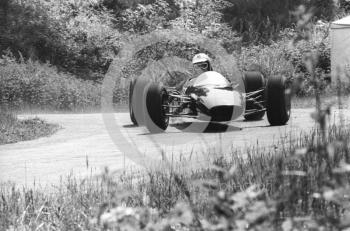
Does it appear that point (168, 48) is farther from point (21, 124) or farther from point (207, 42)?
point (21, 124)

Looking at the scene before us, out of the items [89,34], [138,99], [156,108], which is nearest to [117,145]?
[156,108]

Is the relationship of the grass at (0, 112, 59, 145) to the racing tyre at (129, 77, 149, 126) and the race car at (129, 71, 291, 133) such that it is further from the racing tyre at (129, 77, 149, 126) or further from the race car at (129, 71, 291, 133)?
the race car at (129, 71, 291, 133)

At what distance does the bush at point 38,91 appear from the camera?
1834 cm

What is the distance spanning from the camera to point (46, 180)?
6.63 m

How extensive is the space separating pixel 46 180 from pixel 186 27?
1785 centimetres

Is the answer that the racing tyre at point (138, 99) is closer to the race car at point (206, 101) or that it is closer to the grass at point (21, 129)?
the race car at point (206, 101)

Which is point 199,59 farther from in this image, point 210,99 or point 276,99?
point 276,99

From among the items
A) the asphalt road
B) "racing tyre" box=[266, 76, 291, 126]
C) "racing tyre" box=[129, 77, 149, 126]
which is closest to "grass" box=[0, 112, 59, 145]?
the asphalt road

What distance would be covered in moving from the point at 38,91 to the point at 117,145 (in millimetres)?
9676

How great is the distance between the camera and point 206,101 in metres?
10.7

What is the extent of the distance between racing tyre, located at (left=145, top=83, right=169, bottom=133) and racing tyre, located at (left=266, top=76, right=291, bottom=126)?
1726 mm

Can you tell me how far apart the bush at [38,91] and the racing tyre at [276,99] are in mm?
7904

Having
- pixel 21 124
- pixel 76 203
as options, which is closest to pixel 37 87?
pixel 21 124

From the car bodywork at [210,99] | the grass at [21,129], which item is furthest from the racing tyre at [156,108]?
the grass at [21,129]
